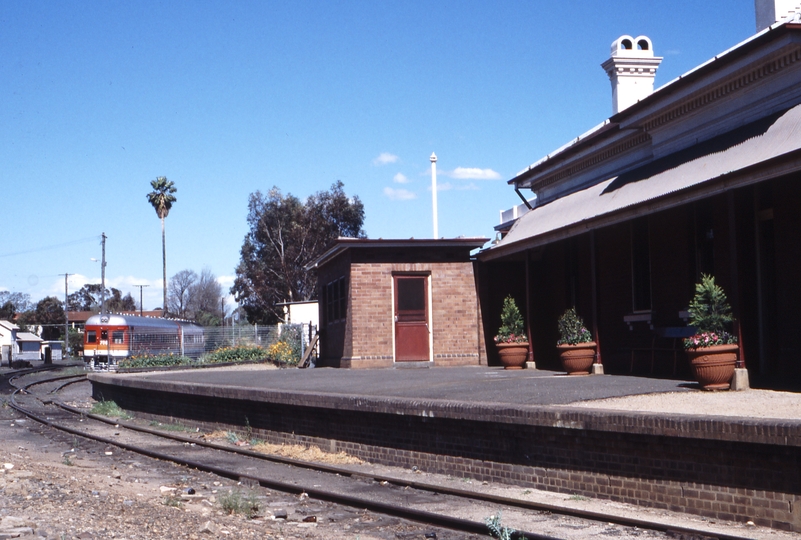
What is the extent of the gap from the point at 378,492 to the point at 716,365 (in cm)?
442

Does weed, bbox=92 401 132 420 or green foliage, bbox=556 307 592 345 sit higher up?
green foliage, bbox=556 307 592 345

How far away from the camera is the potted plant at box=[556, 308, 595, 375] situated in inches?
559

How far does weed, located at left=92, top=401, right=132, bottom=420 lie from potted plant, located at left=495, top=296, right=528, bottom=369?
8.84 metres

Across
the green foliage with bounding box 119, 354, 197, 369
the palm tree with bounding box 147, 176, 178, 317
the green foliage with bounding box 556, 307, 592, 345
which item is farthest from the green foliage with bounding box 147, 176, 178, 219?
the green foliage with bounding box 556, 307, 592, 345

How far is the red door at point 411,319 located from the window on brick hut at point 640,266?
21.1 ft

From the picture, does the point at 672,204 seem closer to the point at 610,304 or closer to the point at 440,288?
the point at 610,304

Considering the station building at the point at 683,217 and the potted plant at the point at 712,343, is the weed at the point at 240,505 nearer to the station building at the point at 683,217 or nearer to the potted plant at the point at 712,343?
the potted plant at the point at 712,343

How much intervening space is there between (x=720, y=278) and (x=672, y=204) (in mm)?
2104

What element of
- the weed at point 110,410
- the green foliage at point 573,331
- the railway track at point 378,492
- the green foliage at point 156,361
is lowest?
the weed at point 110,410

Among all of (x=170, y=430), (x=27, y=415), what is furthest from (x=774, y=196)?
(x=27, y=415)

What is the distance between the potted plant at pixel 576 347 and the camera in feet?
46.5

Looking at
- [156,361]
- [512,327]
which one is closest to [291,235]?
[156,361]

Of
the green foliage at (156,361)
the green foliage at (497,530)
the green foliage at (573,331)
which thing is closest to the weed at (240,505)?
the green foliage at (497,530)

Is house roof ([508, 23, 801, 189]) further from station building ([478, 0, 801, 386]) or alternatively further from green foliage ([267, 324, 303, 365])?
green foliage ([267, 324, 303, 365])
